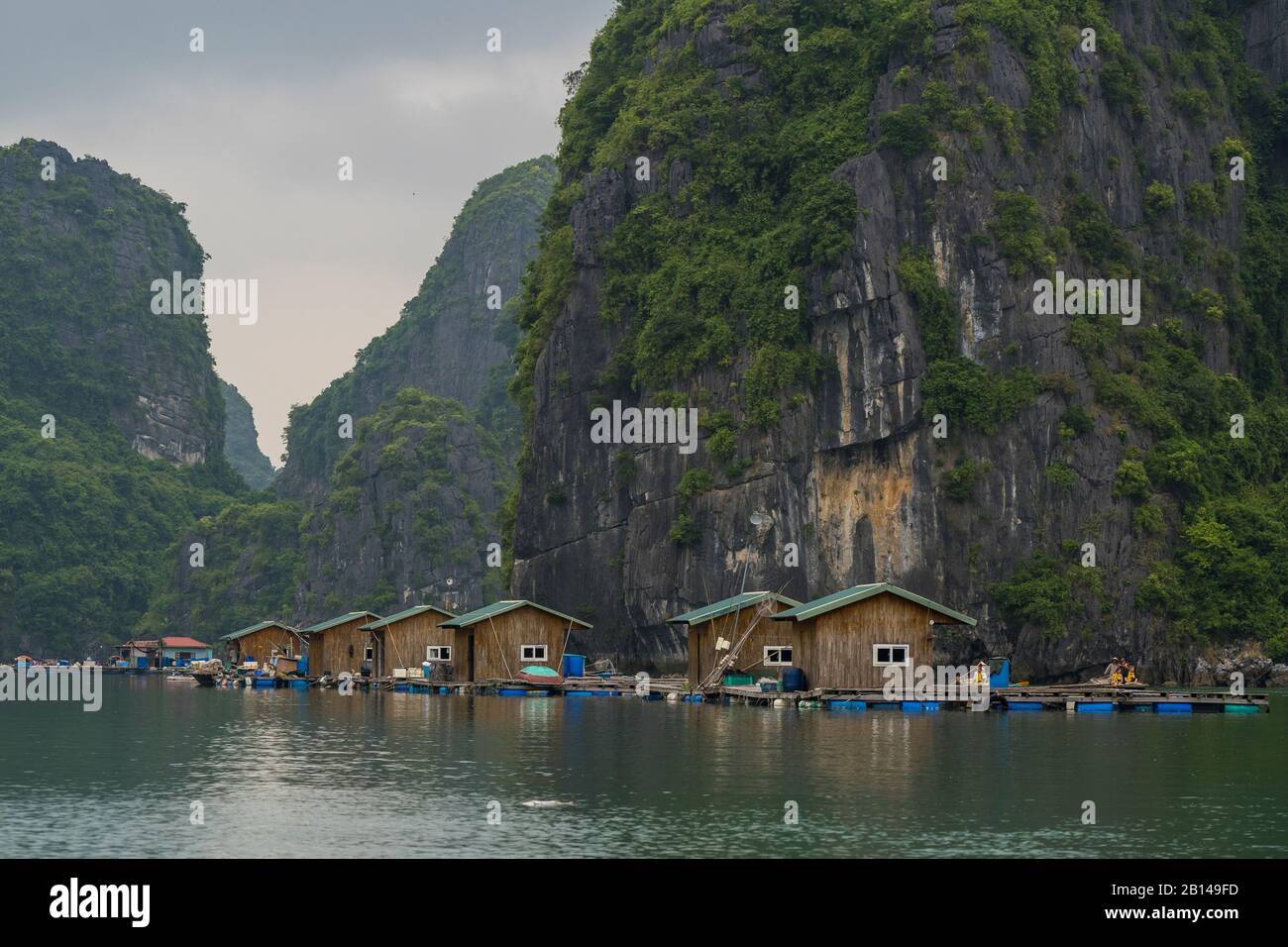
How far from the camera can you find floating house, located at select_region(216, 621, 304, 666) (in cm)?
10906

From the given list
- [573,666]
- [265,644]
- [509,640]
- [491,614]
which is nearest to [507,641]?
[509,640]

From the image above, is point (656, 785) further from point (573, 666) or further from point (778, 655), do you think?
point (573, 666)

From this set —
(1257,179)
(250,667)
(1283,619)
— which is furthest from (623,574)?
(1257,179)

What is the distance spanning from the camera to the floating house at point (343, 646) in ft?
318

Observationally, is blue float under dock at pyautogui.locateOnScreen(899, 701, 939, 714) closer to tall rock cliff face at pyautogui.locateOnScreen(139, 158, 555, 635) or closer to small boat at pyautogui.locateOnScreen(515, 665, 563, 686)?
small boat at pyautogui.locateOnScreen(515, 665, 563, 686)

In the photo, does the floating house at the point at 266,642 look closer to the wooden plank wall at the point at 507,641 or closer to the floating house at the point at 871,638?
the wooden plank wall at the point at 507,641

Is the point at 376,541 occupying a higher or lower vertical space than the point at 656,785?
higher

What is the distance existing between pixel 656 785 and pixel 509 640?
48253 mm

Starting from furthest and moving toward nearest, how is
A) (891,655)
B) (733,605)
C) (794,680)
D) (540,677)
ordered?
(540,677)
(733,605)
(794,680)
(891,655)

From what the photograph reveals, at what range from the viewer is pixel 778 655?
73750 mm

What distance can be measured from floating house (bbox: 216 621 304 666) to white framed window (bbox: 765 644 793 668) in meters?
44.7

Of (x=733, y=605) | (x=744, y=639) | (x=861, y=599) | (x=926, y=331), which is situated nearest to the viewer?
(x=861, y=599)

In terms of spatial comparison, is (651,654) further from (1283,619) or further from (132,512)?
(132,512)

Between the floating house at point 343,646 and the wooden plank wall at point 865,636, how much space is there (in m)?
37.1
